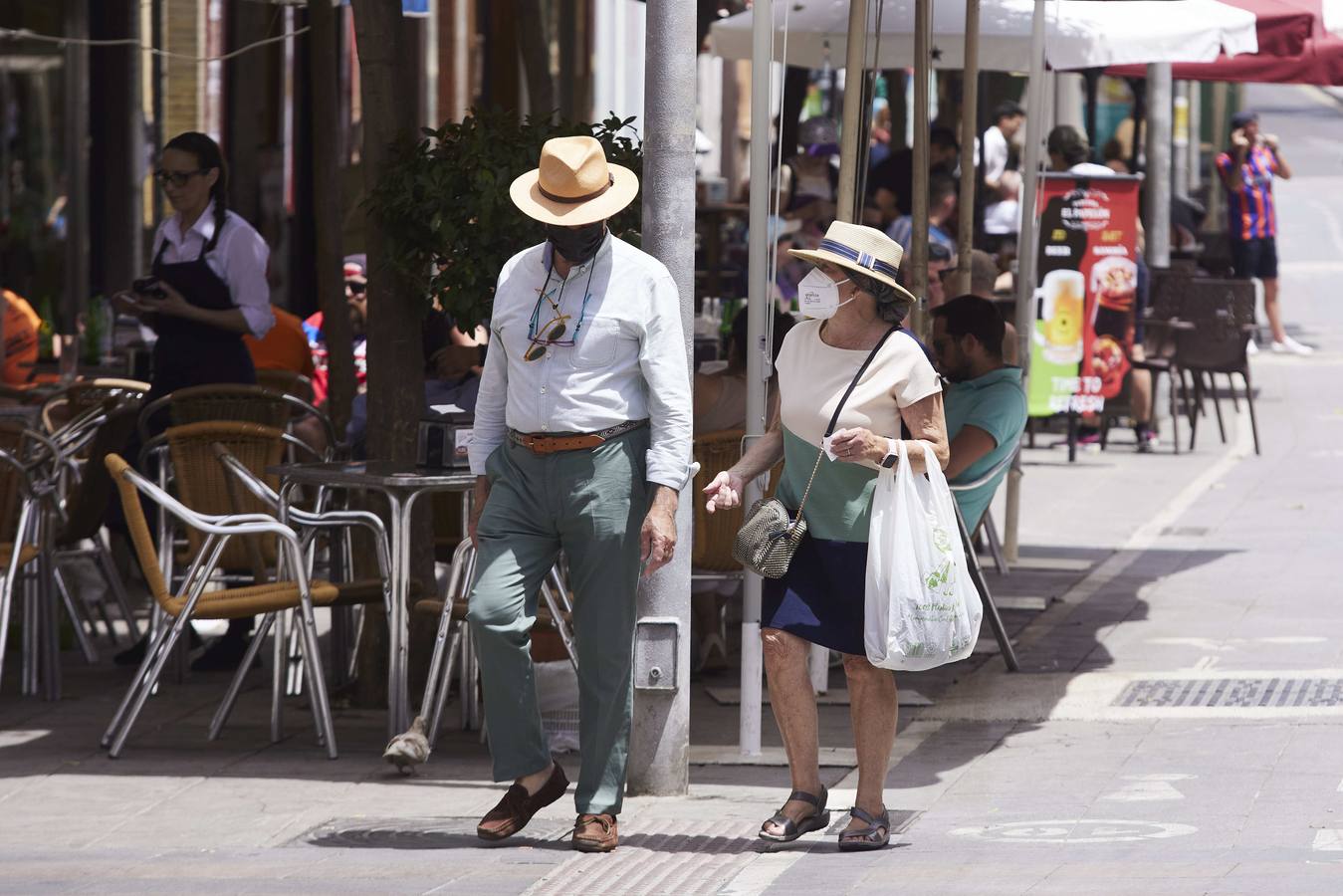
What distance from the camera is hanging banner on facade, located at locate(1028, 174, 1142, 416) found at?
15.1 metres

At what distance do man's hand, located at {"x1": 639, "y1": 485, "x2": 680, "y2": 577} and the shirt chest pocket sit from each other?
1.20ft

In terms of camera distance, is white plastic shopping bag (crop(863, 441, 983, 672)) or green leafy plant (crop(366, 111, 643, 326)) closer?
white plastic shopping bag (crop(863, 441, 983, 672))

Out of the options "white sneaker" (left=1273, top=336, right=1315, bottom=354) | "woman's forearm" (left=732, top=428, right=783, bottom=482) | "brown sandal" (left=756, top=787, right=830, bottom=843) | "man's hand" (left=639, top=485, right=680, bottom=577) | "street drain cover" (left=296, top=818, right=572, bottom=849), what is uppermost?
"woman's forearm" (left=732, top=428, right=783, bottom=482)

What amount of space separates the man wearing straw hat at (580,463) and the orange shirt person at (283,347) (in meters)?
4.56

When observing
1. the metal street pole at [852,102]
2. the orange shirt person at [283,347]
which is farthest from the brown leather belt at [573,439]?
the orange shirt person at [283,347]

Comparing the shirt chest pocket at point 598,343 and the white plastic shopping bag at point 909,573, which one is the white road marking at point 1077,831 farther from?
the shirt chest pocket at point 598,343

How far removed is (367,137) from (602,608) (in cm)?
248

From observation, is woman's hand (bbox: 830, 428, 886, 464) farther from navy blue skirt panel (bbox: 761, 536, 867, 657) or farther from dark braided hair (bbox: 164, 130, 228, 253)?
dark braided hair (bbox: 164, 130, 228, 253)

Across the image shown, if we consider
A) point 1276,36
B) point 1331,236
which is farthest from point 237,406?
point 1331,236

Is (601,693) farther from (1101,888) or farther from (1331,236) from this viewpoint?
(1331,236)

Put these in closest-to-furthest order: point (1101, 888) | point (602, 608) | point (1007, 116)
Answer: point (1101, 888)
point (602, 608)
point (1007, 116)

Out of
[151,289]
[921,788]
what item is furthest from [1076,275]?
[921,788]

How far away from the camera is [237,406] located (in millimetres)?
9219

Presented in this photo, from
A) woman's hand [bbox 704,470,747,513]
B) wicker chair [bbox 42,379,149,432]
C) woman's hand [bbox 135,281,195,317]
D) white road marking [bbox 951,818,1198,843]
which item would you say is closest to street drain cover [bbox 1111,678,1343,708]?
white road marking [bbox 951,818,1198,843]
